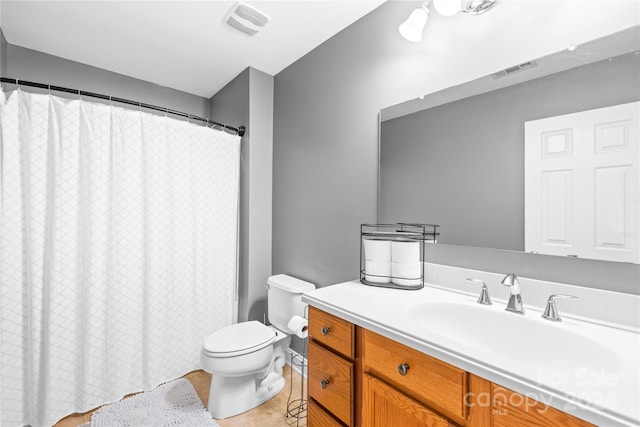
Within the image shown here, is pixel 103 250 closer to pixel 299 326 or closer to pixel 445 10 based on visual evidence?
pixel 299 326

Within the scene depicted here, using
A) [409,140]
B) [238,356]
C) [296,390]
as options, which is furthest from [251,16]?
[296,390]

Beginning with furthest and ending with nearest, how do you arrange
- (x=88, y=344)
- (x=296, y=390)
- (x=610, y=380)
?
(x=296, y=390), (x=88, y=344), (x=610, y=380)

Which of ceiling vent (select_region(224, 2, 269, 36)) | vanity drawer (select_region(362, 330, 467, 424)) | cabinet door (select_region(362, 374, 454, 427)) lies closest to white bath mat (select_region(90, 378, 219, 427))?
cabinet door (select_region(362, 374, 454, 427))

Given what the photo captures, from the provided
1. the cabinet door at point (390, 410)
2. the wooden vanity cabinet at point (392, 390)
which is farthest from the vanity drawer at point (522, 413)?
the cabinet door at point (390, 410)

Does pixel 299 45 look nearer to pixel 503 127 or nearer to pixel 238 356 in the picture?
pixel 503 127

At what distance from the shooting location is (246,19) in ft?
5.62

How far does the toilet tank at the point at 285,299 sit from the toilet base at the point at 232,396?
39 cm

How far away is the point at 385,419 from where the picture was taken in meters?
0.94

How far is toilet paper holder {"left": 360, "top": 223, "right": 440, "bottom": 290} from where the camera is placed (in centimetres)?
131

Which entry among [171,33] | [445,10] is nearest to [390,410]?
[445,10]

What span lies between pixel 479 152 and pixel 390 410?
3.47 ft

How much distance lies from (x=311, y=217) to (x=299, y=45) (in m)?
1.22

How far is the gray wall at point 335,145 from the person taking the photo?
5.01 ft

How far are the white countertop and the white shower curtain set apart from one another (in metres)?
1.28
